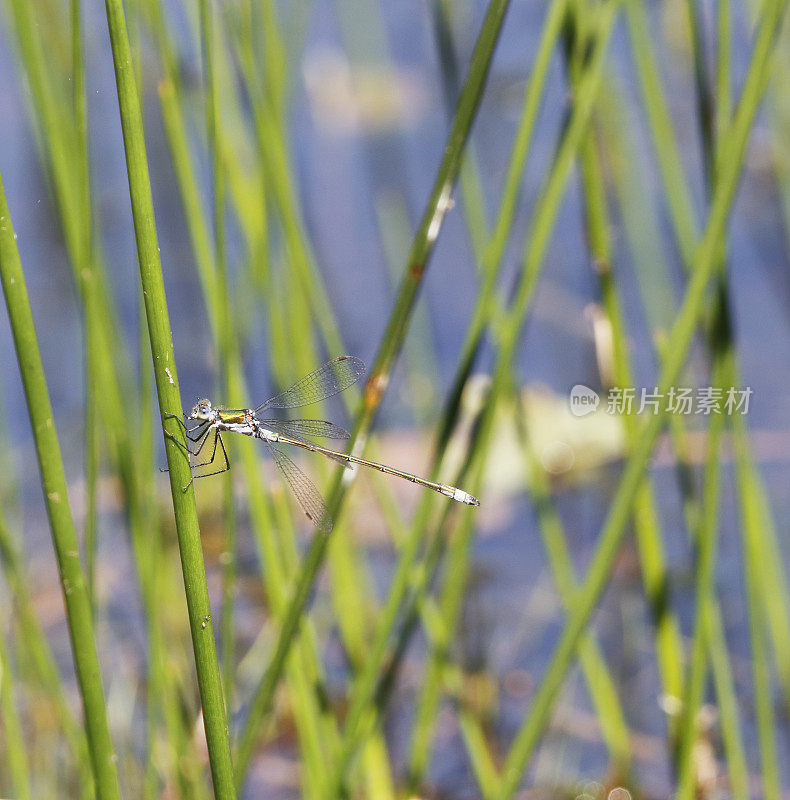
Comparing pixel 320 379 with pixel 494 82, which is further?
pixel 494 82

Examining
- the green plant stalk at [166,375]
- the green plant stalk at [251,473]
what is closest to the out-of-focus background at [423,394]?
the green plant stalk at [251,473]

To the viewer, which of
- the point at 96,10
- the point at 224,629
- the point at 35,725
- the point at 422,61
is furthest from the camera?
the point at 422,61

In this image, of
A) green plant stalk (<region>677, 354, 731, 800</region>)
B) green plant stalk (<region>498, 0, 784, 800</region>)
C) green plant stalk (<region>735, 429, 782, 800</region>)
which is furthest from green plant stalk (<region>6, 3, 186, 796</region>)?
green plant stalk (<region>735, 429, 782, 800</region>)

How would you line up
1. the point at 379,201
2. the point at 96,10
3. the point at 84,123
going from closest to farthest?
the point at 84,123, the point at 379,201, the point at 96,10

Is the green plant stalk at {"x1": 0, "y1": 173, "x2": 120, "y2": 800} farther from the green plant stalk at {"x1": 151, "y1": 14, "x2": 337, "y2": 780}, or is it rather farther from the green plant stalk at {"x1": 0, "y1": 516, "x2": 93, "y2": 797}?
the green plant stalk at {"x1": 0, "y1": 516, "x2": 93, "y2": 797}

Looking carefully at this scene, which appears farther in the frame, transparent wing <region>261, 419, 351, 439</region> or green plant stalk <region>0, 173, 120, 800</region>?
transparent wing <region>261, 419, 351, 439</region>

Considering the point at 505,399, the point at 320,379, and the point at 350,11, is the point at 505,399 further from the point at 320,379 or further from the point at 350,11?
the point at 350,11

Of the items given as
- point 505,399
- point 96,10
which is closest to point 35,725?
point 505,399

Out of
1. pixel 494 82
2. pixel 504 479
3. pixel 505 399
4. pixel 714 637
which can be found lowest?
pixel 714 637
